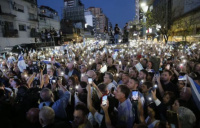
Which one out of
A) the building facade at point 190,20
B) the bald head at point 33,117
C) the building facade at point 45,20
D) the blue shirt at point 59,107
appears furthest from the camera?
the building facade at point 45,20

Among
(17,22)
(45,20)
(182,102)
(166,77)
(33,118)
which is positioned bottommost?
(33,118)

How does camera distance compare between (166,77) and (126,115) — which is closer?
(126,115)

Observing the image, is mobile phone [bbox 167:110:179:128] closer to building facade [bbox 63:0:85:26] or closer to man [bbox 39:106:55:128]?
man [bbox 39:106:55:128]

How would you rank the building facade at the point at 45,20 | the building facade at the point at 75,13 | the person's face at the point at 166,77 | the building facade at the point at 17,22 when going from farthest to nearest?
the building facade at the point at 75,13
the building facade at the point at 45,20
the building facade at the point at 17,22
the person's face at the point at 166,77

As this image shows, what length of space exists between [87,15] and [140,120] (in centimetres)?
11963

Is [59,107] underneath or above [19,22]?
underneath

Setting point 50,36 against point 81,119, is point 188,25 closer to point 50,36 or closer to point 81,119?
point 50,36

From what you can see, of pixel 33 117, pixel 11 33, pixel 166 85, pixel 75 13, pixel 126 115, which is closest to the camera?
pixel 126 115

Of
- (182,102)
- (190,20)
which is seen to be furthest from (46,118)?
(190,20)

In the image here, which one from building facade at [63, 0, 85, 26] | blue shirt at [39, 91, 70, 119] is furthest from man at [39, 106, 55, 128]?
building facade at [63, 0, 85, 26]

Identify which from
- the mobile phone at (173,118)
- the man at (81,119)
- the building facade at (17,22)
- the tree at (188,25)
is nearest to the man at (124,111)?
the man at (81,119)

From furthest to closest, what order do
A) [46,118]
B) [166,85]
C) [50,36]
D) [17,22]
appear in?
[17,22]
[50,36]
[166,85]
[46,118]

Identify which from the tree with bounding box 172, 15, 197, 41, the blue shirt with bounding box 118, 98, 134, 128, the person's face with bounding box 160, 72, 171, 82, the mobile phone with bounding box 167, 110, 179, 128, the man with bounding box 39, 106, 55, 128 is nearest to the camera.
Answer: the mobile phone with bounding box 167, 110, 179, 128

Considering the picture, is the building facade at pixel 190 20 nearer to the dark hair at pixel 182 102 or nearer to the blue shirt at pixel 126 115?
the dark hair at pixel 182 102
